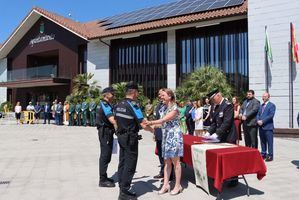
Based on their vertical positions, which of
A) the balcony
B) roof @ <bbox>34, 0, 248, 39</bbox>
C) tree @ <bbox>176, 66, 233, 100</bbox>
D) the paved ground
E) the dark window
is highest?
roof @ <bbox>34, 0, 248, 39</bbox>

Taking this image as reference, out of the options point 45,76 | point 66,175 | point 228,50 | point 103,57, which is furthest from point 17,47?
point 66,175

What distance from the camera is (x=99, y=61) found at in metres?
26.5

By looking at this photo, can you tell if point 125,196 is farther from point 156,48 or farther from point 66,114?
point 156,48

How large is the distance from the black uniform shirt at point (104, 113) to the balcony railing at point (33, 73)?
22.8 metres

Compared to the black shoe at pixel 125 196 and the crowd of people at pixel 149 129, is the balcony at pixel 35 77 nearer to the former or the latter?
the crowd of people at pixel 149 129

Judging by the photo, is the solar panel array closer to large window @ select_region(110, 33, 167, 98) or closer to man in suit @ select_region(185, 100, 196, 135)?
large window @ select_region(110, 33, 167, 98)

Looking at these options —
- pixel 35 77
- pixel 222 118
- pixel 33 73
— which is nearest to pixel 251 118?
pixel 222 118

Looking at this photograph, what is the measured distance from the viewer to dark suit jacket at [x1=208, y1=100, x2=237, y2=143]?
600 cm

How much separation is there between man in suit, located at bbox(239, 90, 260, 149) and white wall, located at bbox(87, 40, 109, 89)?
17.7 metres

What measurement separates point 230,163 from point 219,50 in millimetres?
16276

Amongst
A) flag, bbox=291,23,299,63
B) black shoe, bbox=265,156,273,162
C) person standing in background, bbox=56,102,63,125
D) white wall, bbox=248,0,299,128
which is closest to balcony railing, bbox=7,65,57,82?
person standing in background, bbox=56,102,63,125

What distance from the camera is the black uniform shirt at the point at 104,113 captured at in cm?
629

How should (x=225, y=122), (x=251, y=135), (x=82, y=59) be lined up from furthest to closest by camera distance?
(x=82, y=59)
(x=251, y=135)
(x=225, y=122)

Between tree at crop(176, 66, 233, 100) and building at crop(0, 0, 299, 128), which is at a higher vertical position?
building at crop(0, 0, 299, 128)
